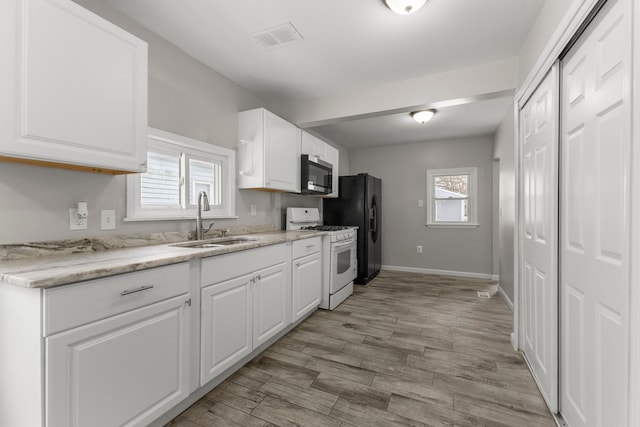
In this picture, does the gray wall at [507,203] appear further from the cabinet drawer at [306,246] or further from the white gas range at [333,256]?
the cabinet drawer at [306,246]

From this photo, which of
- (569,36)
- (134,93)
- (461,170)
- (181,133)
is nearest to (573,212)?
(569,36)

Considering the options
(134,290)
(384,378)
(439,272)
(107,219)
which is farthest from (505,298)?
(107,219)

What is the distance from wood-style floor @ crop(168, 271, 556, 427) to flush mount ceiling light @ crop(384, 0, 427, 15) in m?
2.41

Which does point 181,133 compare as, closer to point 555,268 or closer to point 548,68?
point 548,68

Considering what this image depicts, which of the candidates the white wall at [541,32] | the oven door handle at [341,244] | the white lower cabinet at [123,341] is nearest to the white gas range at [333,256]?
the oven door handle at [341,244]

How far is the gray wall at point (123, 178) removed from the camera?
1.44 meters

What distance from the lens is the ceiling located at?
1.87 m

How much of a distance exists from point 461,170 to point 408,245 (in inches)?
65.0

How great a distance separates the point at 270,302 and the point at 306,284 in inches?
25.0

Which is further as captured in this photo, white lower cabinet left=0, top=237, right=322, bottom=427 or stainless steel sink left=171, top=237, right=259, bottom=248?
stainless steel sink left=171, top=237, right=259, bottom=248

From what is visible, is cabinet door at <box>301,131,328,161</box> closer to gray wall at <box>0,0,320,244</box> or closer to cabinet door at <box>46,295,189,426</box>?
gray wall at <box>0,0,320,244</box>

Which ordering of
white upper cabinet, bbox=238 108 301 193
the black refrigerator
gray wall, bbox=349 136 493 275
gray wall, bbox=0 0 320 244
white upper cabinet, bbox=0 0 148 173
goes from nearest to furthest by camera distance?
white upper cabinet, bbox=0 0 148 173, gray wall, bbox=0 0 320 244, white upper cabinet, bbox=238 108 301 193, the black refrigerator, gray wall, bbox=349 136 493 275

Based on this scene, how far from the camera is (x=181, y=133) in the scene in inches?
90.7

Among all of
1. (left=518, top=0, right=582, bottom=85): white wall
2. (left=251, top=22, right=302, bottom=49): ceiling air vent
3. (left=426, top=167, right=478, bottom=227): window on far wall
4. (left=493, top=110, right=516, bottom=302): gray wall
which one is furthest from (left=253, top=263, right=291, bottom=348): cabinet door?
(left=426, top=167, right=478, bottom=227): window on far wall
